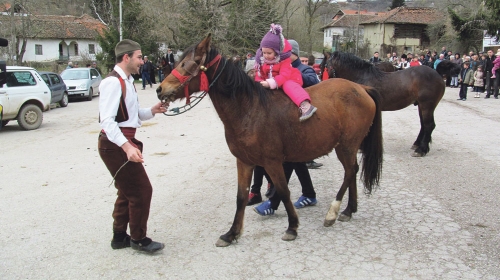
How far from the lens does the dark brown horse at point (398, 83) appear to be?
8.03 metres

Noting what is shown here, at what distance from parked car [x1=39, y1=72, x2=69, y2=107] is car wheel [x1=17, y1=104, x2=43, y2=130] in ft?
15.1

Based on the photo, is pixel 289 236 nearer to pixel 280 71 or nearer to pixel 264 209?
pixel 264 209

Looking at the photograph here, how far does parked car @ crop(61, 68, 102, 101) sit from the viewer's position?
1961cm

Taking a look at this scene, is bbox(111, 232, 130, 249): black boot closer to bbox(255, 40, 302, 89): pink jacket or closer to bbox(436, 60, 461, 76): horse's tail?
bbox(255, 40, 302, 89): pink jacket

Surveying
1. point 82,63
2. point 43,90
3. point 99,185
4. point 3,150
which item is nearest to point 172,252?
point 99,185

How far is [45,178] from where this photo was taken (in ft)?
21.7

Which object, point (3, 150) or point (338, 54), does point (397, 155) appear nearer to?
point (338, 54)

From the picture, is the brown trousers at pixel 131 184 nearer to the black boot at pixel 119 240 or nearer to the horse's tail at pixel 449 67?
the black boot at pixel 119 240

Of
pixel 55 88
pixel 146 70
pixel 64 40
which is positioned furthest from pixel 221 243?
pixel 64 40

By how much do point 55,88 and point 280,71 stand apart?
15217 mm

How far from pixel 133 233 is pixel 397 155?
5.73 metres

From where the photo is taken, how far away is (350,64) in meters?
7.99

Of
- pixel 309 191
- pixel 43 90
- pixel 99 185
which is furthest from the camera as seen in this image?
pixel 43 90

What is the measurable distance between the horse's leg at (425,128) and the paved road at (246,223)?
184 millimetres
